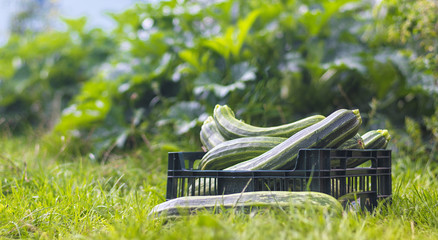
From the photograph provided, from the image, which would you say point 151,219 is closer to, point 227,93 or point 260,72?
point 227,93

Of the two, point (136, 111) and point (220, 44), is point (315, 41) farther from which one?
point (136, 111)

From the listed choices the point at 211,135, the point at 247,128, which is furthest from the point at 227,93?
the point at 247,128

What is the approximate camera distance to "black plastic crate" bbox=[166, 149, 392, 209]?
1.77 metres

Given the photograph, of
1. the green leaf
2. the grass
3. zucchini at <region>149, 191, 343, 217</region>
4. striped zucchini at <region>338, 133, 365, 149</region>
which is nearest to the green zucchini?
striped zucchini at <region>338, 133, 365, 149</region>

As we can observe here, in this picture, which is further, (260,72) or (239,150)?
(260,72)

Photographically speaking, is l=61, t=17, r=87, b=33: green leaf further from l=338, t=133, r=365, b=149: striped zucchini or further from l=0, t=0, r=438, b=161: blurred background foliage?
l=338, t=133, r=365, b=149: striped zucchini

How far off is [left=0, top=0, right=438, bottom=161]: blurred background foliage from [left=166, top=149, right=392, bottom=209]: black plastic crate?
153 centimetres

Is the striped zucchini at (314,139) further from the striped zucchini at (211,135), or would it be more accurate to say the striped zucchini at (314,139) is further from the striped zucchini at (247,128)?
the striped zucchini at (211,135)

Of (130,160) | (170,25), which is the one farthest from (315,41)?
(130,160)

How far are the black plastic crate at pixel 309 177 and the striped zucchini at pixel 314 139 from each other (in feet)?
0.24

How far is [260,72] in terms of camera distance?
4.40 m

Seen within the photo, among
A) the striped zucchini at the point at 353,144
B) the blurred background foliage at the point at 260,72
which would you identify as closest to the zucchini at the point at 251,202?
the striped zucchini at the point at 353,144

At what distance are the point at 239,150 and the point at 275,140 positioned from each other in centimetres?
19

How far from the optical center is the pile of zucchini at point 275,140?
190 centimetres
